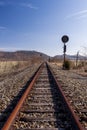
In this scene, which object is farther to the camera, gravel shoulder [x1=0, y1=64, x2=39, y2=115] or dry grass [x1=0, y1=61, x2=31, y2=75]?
dry grass [x1=0, y1=61, x2=31, y2=75]

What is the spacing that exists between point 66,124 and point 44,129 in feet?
2.00

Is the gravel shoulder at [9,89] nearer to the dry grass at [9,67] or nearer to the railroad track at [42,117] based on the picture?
the railroad track at [42,117]

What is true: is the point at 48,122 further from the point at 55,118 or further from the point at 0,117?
the point at 0,117

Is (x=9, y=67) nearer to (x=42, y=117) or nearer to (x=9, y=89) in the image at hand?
(x=9, y=89)

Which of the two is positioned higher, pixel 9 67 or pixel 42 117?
pixel 42 117

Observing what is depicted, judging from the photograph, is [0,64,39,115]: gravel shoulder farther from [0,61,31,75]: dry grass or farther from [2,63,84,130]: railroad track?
[0,61,31,75]: dry grass

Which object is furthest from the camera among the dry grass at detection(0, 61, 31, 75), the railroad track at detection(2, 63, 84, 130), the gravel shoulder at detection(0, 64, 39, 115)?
the dry grass at detection(0, 61, 31, 75)

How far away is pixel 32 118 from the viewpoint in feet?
20.4

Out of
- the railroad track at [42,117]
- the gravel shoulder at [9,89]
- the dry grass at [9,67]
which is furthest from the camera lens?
the dry grass at [9,67]

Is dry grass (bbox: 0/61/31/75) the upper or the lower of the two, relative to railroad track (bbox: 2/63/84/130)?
lower

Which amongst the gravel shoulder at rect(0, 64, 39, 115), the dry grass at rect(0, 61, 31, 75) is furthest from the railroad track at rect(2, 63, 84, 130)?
the dry grass at rect(0, 61, 31, 75)

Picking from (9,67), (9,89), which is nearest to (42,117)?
(9,89)

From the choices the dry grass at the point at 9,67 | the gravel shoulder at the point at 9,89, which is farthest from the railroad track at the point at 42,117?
the dry grass at the point at 9,67

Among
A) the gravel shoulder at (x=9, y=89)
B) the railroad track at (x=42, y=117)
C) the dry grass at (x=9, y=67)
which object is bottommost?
the dry grass at (x=9, y=67)
